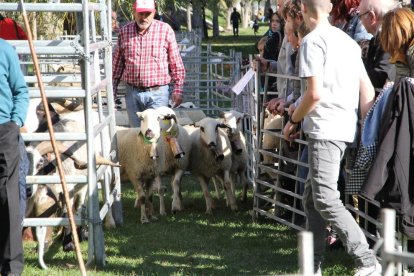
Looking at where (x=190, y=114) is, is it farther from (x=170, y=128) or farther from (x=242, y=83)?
(x=242, y=83)

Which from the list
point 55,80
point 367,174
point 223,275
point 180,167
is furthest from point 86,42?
point 180,167

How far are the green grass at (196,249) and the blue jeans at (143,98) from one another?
3.89ft

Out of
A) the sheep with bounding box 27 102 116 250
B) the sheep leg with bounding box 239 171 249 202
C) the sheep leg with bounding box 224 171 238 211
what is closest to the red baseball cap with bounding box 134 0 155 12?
the sheep with bounding box 27 102 116 250

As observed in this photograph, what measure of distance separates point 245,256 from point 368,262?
75.1 inches

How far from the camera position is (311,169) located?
5.81 meters

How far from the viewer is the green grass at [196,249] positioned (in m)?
6.98

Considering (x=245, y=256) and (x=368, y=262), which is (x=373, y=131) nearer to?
(x=368, y=262)

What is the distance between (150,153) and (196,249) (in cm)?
207

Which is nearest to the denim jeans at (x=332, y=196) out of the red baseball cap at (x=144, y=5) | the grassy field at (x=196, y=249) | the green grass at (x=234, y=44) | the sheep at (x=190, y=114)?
the grassy field at (x=196, y=249)

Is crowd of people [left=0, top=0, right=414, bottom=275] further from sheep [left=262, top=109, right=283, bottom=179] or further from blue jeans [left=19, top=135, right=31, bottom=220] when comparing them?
sheep [left=262, top=109, right=283, bottom=179]

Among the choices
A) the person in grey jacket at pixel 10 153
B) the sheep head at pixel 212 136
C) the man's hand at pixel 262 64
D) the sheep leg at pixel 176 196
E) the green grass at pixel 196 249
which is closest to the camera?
the person in grey jacket at pixel 10 153

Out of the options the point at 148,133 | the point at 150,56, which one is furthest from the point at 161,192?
the point at 150,56

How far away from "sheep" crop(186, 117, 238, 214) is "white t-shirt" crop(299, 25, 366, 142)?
446 centimetres

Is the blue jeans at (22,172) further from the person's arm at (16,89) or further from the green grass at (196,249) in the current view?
the green grass at (196,249)
